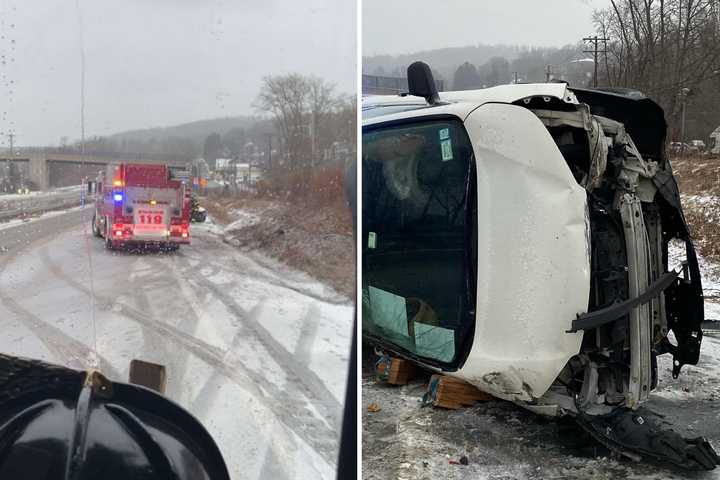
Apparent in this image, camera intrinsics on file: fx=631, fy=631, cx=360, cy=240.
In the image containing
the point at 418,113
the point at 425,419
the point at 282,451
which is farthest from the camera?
the point at 425,419

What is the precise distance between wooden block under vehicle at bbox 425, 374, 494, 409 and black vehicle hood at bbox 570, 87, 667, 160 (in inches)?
78.4

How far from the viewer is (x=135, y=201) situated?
133cm

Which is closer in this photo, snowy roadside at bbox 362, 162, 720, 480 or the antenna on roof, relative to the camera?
the antenna on roof

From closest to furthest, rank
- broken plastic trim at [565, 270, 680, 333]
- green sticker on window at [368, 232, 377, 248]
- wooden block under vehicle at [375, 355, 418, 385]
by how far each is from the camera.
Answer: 1. broken plastic trim at [565, 270, 680, 333]
2. green sticker on window at [368, 232, 377, 248]
3. wooden block under vehicle at [375, 355, 418, 385]

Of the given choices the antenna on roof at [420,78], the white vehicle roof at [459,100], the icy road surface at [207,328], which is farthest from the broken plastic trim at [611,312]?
the icy road surface at [207,328]

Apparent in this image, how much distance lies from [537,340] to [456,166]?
3.37 feet

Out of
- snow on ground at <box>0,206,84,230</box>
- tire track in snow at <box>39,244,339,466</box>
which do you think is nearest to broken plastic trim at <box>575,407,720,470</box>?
tire track in snow at <box>39,244,339,466</box>

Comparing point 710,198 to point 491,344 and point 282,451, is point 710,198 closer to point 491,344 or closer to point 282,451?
point 491,344

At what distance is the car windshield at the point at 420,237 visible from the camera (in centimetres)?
346

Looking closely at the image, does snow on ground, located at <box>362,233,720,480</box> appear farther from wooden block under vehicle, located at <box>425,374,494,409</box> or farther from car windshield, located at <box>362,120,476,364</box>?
car windshield, located at <box>362,120,476,364</box>

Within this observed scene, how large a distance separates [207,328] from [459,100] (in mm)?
2835

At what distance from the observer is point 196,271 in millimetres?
1371

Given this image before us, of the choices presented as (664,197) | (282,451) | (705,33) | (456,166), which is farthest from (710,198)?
(282,451)

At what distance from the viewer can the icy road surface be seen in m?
1.31
